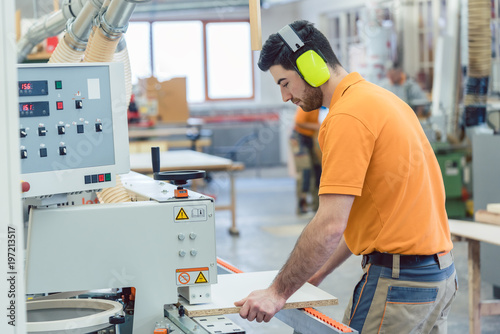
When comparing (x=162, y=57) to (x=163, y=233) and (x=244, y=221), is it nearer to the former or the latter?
(x=244, y=221)

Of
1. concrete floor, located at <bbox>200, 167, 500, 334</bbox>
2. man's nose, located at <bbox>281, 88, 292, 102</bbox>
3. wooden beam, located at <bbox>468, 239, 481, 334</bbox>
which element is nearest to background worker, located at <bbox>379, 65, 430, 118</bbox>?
concrete floor, located at <bbox>200, 167, 500, 334</bbox>

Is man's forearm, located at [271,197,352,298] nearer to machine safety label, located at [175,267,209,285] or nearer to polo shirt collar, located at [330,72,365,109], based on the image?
machine safety label, located at [175,267,209,285]

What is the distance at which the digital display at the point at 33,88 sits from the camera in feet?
4.77

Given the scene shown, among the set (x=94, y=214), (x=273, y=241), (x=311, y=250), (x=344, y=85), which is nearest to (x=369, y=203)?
(x=311, y=250)

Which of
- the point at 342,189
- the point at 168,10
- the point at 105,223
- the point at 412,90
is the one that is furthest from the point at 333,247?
the point at 168,10

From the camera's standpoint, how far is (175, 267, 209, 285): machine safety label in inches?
61.2

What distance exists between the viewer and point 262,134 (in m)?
11.4

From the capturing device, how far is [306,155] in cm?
686

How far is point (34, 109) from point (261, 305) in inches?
27.1

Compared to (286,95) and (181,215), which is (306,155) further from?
(181,215)

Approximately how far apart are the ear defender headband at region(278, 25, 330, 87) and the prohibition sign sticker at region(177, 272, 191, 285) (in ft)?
1.89

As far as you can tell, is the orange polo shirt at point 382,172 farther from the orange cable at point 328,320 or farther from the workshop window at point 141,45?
the workshop window at point 141,45

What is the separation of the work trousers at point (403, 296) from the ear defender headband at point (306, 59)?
496 mm

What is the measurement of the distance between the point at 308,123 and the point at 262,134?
4.66 m
